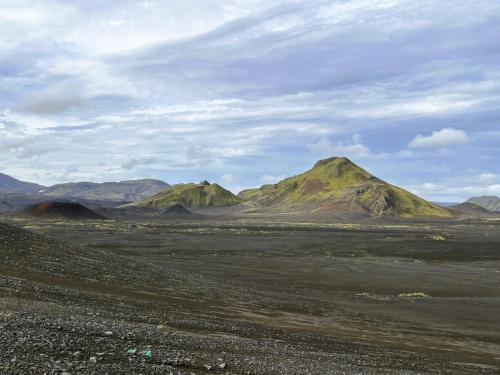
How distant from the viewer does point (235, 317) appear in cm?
2706

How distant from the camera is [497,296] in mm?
42969

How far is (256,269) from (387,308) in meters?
24.7

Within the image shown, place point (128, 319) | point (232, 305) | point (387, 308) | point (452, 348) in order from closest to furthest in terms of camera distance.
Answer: point (128, 319), point (452, 348), point (232, 305), point (387, 308)

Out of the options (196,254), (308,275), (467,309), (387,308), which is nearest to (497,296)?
(467,309)

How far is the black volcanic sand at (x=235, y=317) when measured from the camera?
14078 mm

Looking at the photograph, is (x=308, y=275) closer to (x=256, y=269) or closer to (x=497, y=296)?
(x=256, y=269)

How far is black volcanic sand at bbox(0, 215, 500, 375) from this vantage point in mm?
14078

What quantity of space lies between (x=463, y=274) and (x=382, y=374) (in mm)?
46998

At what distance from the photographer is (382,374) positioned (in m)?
16.3

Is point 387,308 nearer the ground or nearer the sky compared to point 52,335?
nearer the ground

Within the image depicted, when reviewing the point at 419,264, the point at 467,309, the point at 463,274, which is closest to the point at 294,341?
the point at 467,309

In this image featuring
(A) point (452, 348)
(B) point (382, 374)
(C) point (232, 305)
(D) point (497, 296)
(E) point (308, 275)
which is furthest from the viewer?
(E) point (308, 275)

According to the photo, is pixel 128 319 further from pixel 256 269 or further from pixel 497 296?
pixel 256 269

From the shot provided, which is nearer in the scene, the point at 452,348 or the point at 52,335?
the point at 52,335
